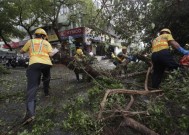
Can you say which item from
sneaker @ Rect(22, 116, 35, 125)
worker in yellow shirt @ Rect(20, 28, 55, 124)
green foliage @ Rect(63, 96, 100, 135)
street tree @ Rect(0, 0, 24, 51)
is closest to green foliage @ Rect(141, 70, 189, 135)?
green foliage @ Rect(63, 96, 100, 135)

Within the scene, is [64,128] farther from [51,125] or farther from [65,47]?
[65,47]

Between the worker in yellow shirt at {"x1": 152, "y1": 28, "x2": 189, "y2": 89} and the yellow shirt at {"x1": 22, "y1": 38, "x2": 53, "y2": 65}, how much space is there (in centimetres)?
247

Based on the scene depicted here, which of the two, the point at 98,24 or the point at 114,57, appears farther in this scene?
the point at 114,57

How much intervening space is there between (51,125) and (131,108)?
1.43 metres

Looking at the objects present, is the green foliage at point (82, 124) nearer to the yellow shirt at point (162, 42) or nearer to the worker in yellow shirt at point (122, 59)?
the yellow shirt at point (162, 42)

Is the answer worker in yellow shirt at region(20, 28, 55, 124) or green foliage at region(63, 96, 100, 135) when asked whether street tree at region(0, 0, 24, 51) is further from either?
green foliage at region(63, 96, 100, 135)

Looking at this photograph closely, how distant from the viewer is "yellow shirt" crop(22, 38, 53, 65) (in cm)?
588

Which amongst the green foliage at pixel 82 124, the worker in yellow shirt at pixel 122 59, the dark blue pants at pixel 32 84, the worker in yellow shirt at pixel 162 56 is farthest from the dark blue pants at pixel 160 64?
the green foliage at pixel 82 124

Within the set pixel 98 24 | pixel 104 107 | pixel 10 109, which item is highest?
pixel 98 24

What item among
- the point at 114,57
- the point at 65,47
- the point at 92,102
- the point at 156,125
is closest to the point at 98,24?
the point at 65,47

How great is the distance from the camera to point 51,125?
5000mm

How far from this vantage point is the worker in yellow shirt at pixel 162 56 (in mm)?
6441

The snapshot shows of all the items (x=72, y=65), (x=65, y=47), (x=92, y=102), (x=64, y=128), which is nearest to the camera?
(x=64, y=128)

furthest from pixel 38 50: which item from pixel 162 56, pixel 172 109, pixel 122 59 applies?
pixel 122 59
